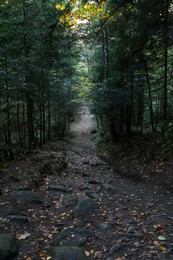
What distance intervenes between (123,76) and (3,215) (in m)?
9.80

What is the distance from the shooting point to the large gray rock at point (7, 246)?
398 cm

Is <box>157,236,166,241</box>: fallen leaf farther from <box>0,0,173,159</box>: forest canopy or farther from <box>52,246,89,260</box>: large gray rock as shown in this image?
<box>0,0,173,159</box>: forest canopy

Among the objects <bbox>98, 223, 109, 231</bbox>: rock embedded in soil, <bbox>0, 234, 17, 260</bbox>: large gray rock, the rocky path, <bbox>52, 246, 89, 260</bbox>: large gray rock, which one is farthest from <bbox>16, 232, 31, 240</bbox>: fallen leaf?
<bbox>98, 223, 109, 231</bbox>: rock embedded in soil

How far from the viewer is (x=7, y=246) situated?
13.6ft

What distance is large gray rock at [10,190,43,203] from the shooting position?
261 inches

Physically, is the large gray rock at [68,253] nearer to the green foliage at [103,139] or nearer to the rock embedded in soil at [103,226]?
the rock embedded in soil at [103,226]

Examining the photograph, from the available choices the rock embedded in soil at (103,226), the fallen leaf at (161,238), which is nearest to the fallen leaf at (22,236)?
the rock embedded in soil at (103,226)

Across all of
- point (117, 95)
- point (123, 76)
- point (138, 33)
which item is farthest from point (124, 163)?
point (138, 33)

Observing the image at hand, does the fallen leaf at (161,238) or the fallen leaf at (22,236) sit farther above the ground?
the fallen leaf at (161,238)

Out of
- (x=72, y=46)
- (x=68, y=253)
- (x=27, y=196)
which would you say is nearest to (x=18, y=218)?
(x=27, y=196)

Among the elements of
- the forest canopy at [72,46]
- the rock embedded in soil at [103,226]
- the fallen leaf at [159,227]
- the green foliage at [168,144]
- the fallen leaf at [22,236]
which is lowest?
the fallen leaf at [22,236]

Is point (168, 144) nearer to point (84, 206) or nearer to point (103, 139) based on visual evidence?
point (84, 206)

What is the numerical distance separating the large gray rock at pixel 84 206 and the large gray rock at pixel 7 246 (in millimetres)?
1885

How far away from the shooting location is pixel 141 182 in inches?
336
